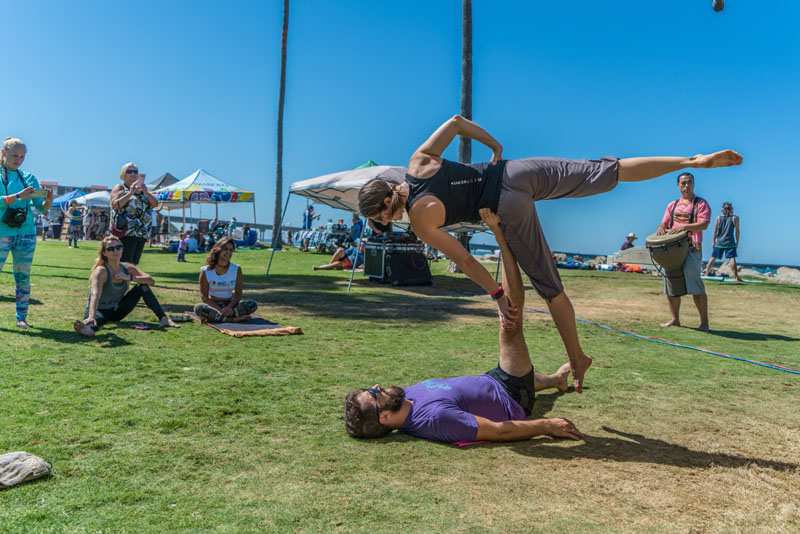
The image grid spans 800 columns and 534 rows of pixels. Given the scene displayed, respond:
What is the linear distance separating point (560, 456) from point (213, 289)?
5.61 m

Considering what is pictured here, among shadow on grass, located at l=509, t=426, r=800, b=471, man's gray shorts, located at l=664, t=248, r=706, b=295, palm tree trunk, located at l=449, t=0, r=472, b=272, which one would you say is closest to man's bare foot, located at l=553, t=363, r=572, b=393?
shadow on grass, located at l=509, t=426, r=800, b=471

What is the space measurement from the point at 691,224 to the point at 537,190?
5.34 m

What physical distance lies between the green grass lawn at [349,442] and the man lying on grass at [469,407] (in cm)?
10

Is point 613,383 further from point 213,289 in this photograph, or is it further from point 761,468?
point 213,289

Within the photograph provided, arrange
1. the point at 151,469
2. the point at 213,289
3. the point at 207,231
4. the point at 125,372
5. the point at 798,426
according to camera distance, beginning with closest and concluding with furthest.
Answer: the point at 151,469, the point at 798,426, the point at 125,372, the point at 213,289, the point at 207,231

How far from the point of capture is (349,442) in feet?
12.6

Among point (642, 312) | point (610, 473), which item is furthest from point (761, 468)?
point (642, 312)

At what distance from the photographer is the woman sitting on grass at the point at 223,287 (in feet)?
26.4

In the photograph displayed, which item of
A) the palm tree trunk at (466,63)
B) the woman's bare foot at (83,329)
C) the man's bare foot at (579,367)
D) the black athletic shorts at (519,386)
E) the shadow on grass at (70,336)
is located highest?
the palm tree trunk at (466,63)

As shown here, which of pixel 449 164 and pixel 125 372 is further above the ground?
pixel 449 164

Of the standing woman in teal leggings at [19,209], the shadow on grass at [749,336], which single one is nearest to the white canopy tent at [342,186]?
the shadow on grass at [749,336]

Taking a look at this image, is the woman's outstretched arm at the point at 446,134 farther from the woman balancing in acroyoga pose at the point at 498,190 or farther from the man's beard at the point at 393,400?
the man's beard at the point at 393,400

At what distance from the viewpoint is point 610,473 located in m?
3.41

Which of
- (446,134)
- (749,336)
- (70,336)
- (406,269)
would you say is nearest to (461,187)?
(446,134)
